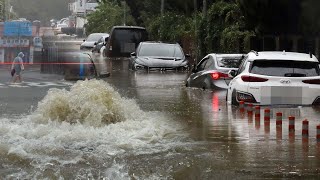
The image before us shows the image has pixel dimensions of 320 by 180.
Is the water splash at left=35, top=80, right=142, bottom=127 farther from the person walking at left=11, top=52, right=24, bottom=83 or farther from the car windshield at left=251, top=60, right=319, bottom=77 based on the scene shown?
the person walking at left=11, top=52, right=24, bottom=83

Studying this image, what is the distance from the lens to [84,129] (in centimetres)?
1205

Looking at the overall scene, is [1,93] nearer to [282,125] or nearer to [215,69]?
[215,69]

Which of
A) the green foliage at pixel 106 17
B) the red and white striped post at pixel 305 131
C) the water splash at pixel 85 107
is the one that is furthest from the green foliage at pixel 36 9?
the red and white striped post at pixel 305 131

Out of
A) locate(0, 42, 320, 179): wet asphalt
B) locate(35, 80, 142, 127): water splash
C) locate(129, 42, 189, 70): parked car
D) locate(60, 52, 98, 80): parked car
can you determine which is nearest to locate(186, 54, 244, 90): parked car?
locate(0, 42, 320, 179): wet asphalt

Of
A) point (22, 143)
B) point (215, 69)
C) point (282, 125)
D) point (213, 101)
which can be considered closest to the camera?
point (22, 143)

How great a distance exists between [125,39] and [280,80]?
82.6 feet

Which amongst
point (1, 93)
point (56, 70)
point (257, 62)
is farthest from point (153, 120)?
point (56, 70)

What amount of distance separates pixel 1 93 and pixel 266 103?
27.2ft

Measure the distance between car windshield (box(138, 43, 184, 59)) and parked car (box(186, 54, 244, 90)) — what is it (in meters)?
8.66

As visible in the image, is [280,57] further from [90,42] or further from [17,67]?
[90,42]

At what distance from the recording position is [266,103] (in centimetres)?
1496

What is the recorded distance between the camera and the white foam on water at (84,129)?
33.4 ft

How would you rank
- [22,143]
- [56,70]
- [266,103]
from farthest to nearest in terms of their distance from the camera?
1. [56,70]
2. [266,103]
3. [22,143]

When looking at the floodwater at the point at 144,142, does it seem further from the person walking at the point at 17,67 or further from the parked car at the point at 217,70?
the person walking at the point at 17,67
